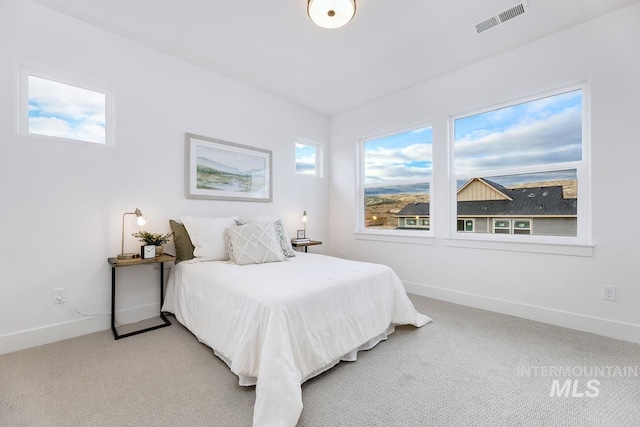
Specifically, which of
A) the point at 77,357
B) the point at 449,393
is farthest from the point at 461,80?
the point at 77,357

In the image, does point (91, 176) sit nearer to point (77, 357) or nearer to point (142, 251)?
point (142, 251)

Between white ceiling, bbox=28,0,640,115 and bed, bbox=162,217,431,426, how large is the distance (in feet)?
6.65

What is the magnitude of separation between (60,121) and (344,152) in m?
3.34

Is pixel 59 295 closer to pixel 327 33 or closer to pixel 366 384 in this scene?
pixel 366 384

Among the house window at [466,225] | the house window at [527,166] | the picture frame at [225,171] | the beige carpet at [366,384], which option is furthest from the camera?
the house window at [466,225]

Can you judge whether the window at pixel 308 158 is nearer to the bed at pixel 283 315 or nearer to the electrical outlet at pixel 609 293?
the bed at pixel 283 315

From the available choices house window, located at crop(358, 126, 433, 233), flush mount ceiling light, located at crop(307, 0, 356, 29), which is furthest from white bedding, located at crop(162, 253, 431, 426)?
flush mount ceiling light, located at crop(307, 0, 356, 29)

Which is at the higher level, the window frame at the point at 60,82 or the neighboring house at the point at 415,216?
the window frame at the point at 60,82

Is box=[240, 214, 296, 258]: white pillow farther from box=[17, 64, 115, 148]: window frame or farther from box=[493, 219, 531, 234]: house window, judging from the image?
box=[493, 219, 531, 234]: house window

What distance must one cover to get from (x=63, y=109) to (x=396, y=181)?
12.0 feet

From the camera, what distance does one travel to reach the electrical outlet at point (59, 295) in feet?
7.41

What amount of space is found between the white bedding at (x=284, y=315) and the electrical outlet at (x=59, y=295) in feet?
2.58

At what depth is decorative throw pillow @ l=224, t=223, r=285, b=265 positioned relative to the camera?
2.57 meters

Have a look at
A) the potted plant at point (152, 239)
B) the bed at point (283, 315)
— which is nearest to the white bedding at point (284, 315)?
the bed at point (283, 315)
